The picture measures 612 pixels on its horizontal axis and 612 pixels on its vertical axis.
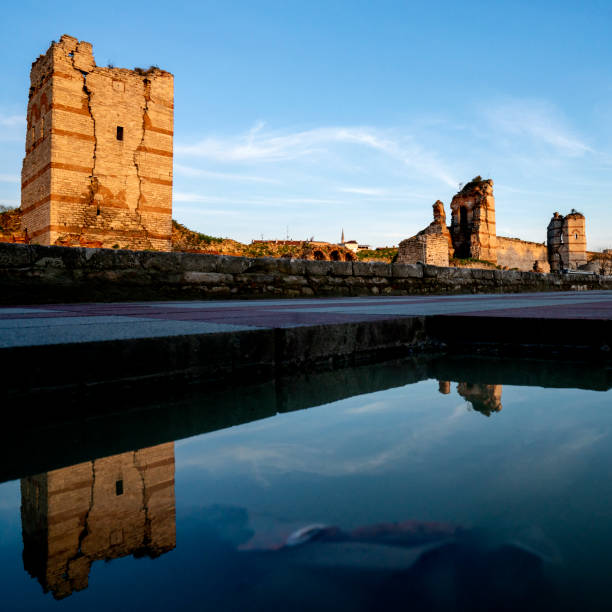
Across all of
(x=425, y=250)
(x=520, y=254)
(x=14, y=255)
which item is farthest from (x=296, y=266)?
(x=520, y=254)

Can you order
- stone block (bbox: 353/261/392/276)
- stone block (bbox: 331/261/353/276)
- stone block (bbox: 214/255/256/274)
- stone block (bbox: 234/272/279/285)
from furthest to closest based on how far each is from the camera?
stone block (bbox: 353/261/392/276) < stone block (bbox: 331/261/353/276) < stone block (bbox: 234/272/279/285) < stone block (bbox: 214/255/256/274)

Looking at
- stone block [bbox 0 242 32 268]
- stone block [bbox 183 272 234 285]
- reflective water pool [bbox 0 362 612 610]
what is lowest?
reflective water pool [bbox 0 362 612 610]

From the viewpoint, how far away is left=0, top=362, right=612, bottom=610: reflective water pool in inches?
22.3

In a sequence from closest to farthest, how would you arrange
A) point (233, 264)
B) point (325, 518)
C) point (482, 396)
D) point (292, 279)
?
point (325, 518), point (482, 396), point (233, 264), point (292, 279)

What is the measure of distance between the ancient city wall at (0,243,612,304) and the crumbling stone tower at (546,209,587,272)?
38.9 m

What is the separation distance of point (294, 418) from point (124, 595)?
74 cm

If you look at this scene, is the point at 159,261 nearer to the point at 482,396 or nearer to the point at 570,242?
the point at 482,396

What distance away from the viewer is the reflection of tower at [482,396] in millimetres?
1326

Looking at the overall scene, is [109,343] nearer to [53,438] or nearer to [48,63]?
[53,438]

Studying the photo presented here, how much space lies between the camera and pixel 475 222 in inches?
1356

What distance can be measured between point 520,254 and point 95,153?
36.4m

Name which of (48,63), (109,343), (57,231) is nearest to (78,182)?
(57,231)

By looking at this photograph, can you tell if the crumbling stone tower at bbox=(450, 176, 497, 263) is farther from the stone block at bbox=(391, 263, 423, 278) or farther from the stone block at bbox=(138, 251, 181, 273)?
the stone block at bbox=(138, 251, 181, 273)

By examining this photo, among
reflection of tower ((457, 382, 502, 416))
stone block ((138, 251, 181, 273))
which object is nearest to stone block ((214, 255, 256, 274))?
stone block ((138, 251, 181, 273))
